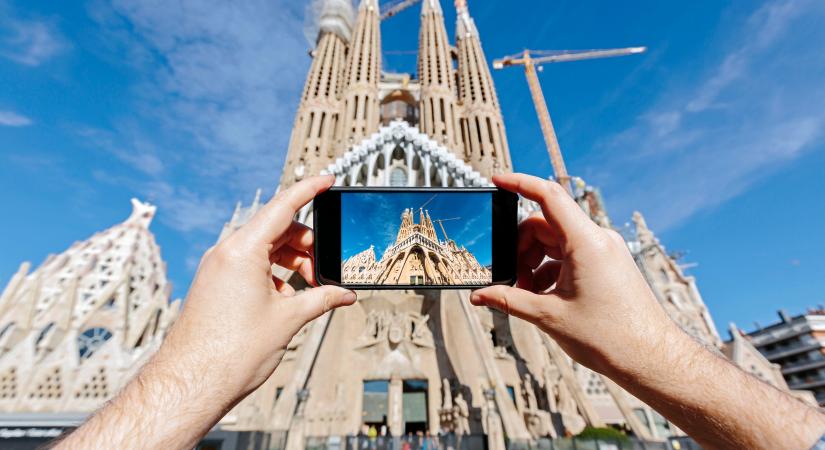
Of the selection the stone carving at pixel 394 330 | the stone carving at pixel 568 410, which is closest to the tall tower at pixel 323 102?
the stone carving at pixel 394 330

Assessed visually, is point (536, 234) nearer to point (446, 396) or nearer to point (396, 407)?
point (446, 396)

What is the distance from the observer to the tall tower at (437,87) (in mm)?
27562

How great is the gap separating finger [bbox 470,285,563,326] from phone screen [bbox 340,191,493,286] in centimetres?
13

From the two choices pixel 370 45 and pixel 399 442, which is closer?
pixel 399 442

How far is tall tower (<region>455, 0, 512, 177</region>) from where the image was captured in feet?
88.3

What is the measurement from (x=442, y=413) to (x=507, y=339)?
481 centimetres

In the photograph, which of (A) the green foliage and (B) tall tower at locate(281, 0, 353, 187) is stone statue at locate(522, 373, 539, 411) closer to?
(A) the green foliage

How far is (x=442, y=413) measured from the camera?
1255 centimetres

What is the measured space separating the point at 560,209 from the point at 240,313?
164 centimetres

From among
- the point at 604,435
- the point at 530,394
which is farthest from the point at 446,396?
the point at 604,435

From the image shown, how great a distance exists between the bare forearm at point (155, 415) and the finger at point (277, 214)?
65 cm

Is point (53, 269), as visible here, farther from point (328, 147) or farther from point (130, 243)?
point (328, 147)

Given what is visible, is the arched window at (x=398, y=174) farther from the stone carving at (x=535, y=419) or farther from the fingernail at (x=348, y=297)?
the fingernail at (x=348, y=297)

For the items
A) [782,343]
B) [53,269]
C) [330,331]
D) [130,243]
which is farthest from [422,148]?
[782,343]
